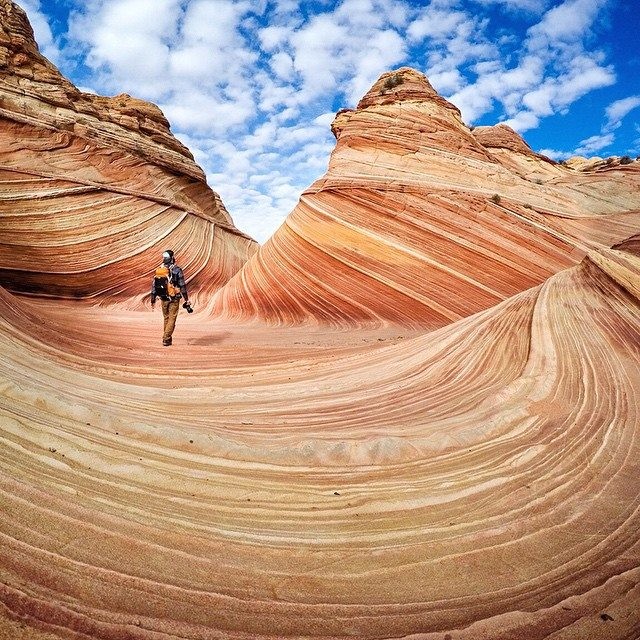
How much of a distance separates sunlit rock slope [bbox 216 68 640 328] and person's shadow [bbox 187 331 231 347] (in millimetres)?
1988

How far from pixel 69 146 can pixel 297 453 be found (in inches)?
564

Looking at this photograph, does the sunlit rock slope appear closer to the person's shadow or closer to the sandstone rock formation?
the person's shadow

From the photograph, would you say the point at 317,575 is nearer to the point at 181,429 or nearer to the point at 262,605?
the point at 262,605

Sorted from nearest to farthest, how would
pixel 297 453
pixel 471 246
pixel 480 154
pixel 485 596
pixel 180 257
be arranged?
pixel 485 596 → pixel 297 453 → pixel 471 246 → pixel 480 154 → pixel 180 257

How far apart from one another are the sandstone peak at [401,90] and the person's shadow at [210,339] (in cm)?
756

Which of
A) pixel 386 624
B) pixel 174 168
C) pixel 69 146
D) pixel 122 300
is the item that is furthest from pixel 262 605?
pixel 174 168

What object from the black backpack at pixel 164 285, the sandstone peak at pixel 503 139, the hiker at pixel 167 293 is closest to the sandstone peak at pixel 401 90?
the sandstone peak at pixel 503 139

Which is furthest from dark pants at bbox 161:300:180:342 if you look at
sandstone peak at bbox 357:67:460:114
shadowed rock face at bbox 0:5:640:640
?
sandstone peak at bbox 357:67:460:114

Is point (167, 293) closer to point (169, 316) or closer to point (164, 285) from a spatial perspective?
point (164, 285)

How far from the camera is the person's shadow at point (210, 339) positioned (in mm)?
6778

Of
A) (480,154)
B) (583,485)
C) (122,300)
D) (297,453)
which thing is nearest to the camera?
(583,485)

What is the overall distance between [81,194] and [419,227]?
1005 cm

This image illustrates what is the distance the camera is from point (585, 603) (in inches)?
52.5

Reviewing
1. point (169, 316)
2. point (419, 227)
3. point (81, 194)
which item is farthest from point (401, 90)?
point (81, 194)
